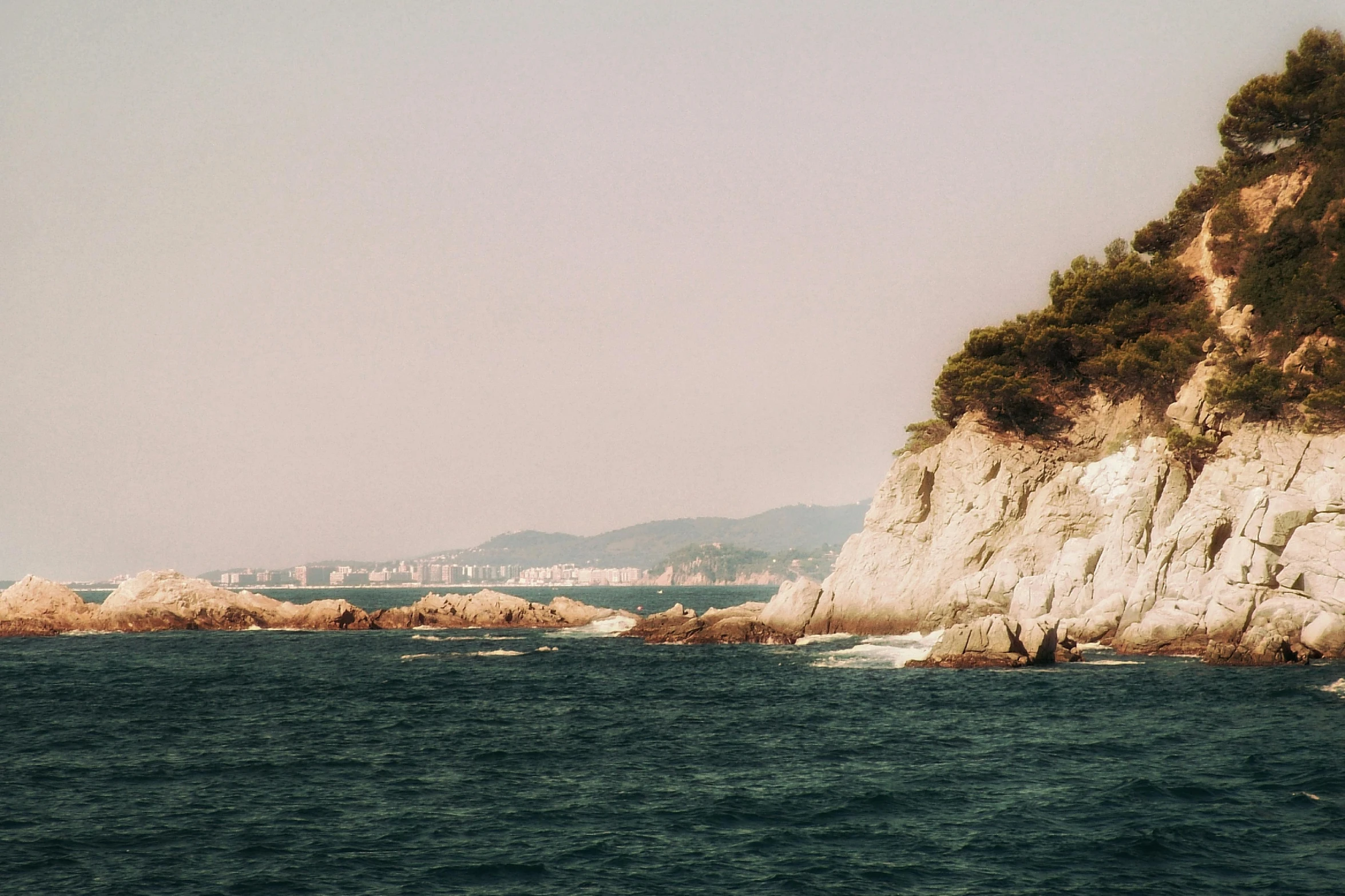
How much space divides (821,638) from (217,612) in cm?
5772

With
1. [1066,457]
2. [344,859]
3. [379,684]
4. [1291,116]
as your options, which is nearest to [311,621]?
[379,684]

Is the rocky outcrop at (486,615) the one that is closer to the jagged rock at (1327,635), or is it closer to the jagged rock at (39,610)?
the jagged rock at (39,610)

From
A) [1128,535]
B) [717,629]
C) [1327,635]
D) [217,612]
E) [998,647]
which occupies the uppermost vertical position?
[1128,535]

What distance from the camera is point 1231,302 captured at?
60.8 metres

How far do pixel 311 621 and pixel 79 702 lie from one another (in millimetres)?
52544

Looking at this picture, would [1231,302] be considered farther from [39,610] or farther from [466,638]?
[39,610]

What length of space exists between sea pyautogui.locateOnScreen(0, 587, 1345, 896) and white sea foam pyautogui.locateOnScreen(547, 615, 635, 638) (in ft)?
112

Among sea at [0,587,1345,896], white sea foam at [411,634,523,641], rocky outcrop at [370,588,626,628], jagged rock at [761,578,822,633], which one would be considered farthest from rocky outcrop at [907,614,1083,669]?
rocky outcrop at [370,588,626,628]

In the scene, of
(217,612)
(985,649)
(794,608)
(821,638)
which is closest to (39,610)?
(217,612)

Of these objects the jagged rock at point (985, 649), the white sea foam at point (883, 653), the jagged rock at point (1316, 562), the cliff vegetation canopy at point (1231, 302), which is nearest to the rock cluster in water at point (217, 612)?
the white sea foam at point (883, 653)

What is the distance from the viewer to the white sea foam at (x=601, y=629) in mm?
81938

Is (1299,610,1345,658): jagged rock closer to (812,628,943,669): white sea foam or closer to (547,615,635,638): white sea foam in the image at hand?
(812,628,943,669): white sea foam

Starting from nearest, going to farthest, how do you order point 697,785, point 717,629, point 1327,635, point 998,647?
point 697,785
point 1327,635
point 998,647
point 717,629

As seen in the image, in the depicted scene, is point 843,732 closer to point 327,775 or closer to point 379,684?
point 327,775
